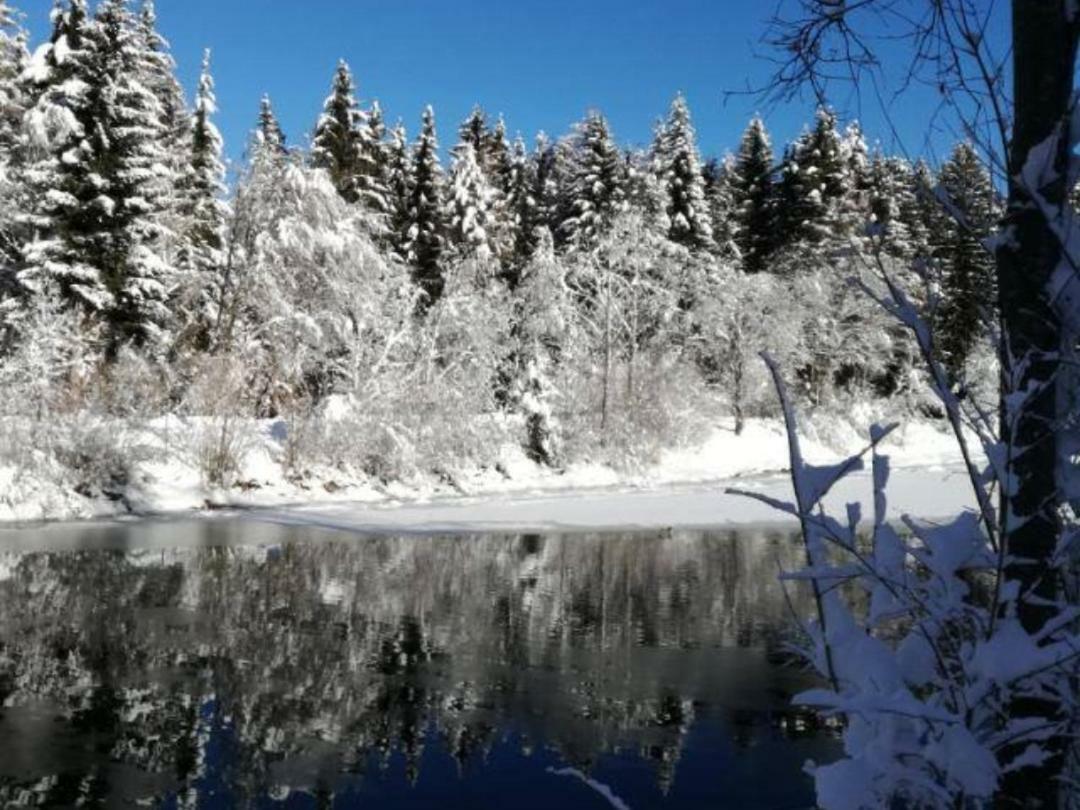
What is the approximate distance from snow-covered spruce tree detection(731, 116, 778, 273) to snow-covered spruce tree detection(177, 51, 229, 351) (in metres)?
27.7

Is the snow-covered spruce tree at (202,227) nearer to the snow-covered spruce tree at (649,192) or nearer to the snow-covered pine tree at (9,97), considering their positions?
the snow-covered pine tree at (9,97)

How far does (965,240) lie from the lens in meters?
2.72

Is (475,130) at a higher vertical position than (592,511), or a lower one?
higher

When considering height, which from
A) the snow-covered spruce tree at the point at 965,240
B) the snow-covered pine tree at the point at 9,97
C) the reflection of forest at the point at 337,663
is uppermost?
the snow-covered pine tree at the point at 9,97

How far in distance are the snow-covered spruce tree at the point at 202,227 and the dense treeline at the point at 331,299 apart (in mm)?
96

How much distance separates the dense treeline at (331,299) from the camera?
2314 centimetres

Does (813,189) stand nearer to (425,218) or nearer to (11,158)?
(425,218)

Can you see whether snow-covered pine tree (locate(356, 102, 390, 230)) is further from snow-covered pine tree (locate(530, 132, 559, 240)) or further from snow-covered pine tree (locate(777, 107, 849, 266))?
snow-covered pine tree (locate(777, 107, 849, 266))

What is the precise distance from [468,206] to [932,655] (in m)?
38.7

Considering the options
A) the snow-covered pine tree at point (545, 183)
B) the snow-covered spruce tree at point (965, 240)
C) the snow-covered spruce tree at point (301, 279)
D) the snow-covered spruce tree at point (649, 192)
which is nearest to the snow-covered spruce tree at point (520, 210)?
the snow-covered pine tree at point (545, 183)

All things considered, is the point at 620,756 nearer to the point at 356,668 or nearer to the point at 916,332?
the point at 356,668

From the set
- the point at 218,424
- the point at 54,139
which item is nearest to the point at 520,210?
the point at 54,139

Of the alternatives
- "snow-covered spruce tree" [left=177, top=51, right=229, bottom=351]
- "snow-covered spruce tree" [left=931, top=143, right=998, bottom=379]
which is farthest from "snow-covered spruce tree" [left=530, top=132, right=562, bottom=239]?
"snow-covered spruce tree" [left=931, top=143, right=998, bottom=379]

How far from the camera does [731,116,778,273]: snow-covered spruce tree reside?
171 ft
